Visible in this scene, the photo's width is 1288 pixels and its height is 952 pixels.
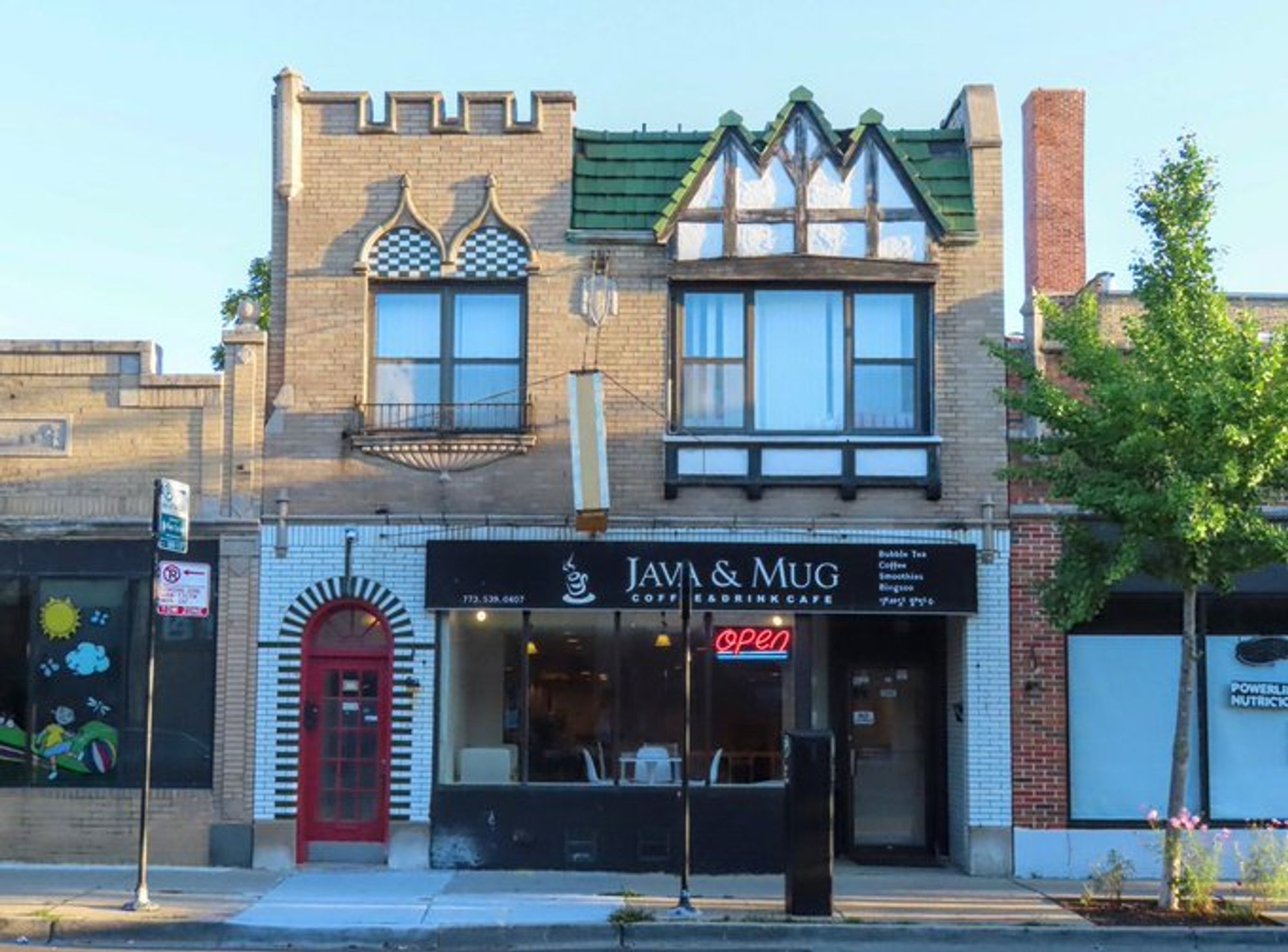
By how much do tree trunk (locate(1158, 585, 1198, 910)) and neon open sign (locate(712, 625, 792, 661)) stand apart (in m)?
4.00

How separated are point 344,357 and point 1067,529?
747 cm

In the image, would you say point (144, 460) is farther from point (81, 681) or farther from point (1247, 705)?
point (1247, 705)

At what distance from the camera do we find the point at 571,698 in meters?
16.5

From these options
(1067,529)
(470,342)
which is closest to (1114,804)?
(1067,529)

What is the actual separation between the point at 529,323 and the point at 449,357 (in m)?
0.91

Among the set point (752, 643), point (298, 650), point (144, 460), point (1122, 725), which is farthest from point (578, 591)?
point (1122, 725)

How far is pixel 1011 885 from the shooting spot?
51.0ft

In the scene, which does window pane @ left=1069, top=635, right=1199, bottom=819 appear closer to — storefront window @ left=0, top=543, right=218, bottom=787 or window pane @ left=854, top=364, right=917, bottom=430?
window pane @ left=854, top=364, right=917, bottom=430

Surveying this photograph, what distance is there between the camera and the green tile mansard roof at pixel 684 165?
16.7m

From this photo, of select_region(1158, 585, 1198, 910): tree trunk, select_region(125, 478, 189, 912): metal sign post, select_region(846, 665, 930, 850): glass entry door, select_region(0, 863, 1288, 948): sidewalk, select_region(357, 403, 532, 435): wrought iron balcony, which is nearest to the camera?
select_region(0, 863, 1288, 948): sidewalk

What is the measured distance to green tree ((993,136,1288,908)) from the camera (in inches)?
524

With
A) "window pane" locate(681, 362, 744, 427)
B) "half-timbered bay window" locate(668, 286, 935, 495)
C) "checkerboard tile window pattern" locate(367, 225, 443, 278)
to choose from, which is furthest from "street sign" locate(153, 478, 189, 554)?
"window pane" locate(681, 362, 744, 427)

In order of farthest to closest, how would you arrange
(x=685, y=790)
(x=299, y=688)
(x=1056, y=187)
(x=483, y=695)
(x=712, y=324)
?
(x=1056, y=187) → (x=712, y=324) → (x=483, y=695) → (x=299, y=688) → (x=685, y=790)

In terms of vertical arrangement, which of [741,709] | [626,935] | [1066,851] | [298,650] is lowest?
[626,935]
